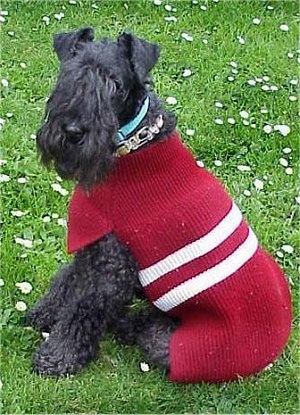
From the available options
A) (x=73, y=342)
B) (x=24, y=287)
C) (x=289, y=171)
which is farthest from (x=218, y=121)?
(x=73, y=342)

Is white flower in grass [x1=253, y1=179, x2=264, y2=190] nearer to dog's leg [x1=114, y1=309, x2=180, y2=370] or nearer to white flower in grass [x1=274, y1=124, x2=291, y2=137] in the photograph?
white flower in grass [x1=274, y1=124, x2=291, y2=137]

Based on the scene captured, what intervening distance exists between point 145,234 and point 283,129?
233cm

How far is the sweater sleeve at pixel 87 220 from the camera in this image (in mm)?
4242

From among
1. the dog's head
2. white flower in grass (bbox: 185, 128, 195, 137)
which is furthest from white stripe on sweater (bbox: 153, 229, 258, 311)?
white flower in grass (bbox: 185, 128, 195, 137)

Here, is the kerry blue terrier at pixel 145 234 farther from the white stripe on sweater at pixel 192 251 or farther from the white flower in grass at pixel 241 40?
the white flower in grass at pixel 241 40

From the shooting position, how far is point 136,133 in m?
4.24

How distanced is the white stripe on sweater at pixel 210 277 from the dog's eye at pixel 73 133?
2.56 feet

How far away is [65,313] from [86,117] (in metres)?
0.97

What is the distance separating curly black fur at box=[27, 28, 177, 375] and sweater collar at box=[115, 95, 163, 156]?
1.0 inches

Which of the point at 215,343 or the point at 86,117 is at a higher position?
the point at 86,117

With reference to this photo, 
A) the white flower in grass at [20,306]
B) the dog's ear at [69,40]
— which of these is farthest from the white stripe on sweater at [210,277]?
the dog's ear at [69,40]

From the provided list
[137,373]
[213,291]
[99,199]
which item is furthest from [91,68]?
[137,373]

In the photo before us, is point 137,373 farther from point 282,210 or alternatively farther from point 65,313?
point 282,210

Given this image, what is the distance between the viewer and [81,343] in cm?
449
